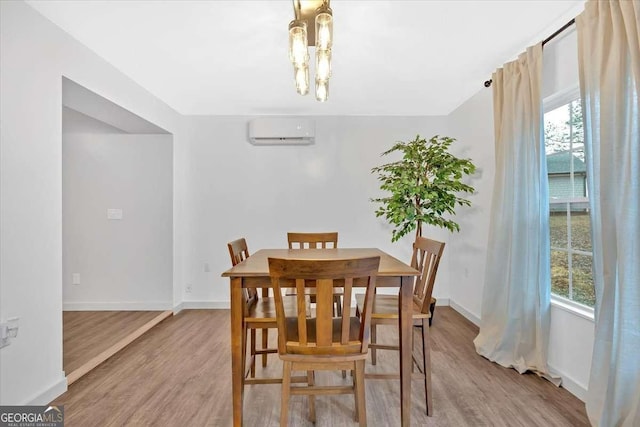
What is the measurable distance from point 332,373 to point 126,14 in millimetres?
2856

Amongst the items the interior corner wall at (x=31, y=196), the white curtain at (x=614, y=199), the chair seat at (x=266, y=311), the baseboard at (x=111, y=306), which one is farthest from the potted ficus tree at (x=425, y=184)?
the baseboard at (x=111, y=306)

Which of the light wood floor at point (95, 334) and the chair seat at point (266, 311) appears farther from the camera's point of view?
the light wood floor at point (95, 334)

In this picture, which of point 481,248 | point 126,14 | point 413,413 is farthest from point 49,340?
point 481,248

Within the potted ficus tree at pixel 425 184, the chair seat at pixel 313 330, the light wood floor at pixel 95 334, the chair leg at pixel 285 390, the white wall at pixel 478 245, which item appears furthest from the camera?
the potted ficus tree at pixel 425 184

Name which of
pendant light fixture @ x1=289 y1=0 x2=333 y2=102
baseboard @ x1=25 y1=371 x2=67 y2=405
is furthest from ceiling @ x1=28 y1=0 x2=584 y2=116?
baseboard @ x1=25 y1=371 x2=67 y2=405

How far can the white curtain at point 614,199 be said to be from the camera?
4.99 feet

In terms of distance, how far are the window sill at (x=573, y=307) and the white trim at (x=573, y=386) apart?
0.43m

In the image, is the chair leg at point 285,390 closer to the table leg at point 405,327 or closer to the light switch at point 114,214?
the table leg at point 405,327

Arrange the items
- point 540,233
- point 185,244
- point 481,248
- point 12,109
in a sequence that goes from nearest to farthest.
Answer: point 12,109 < point 540,233 < point 481,248 < point 185,244

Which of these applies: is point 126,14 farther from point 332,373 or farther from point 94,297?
point 94,297

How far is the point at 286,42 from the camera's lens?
94.1 inches

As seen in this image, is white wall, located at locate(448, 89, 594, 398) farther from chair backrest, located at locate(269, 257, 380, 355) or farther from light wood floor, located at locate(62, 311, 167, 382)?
light wood floor, located at locate(62, 311, 167, 382)

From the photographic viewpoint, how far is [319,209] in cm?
410

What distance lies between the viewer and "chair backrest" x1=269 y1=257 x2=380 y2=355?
138 cm
